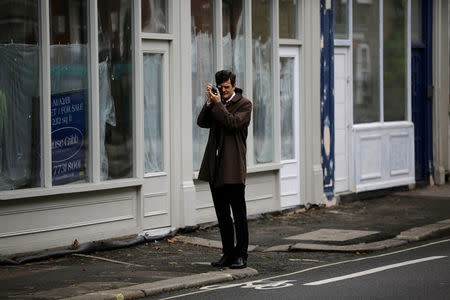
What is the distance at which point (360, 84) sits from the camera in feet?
56.8

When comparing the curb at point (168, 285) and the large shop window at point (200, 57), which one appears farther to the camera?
the large shop window at point (200, 57)

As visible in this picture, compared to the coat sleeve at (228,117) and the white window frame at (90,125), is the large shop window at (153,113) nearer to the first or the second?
the white window frame at (90,125)

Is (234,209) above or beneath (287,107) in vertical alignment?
beneath

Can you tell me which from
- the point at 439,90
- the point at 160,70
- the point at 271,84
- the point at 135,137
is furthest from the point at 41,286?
the point at 439,90

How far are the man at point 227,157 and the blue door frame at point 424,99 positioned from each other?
31.0 ft

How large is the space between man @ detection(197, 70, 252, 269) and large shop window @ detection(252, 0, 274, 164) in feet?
15.6

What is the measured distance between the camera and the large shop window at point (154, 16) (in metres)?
12.7

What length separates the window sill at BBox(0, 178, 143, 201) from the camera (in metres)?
10.8

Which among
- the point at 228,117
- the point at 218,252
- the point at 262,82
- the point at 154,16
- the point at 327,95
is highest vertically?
the point at 154,16

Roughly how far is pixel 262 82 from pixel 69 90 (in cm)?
414

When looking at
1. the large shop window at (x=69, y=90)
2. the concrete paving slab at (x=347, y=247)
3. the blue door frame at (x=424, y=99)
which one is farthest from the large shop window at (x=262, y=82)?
the blue door frame at (x=424, y=99)

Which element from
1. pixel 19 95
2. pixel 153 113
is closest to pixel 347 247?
pixel 153 113

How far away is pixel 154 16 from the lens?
42.3 feet

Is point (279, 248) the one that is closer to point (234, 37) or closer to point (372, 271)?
point (372, 271)
